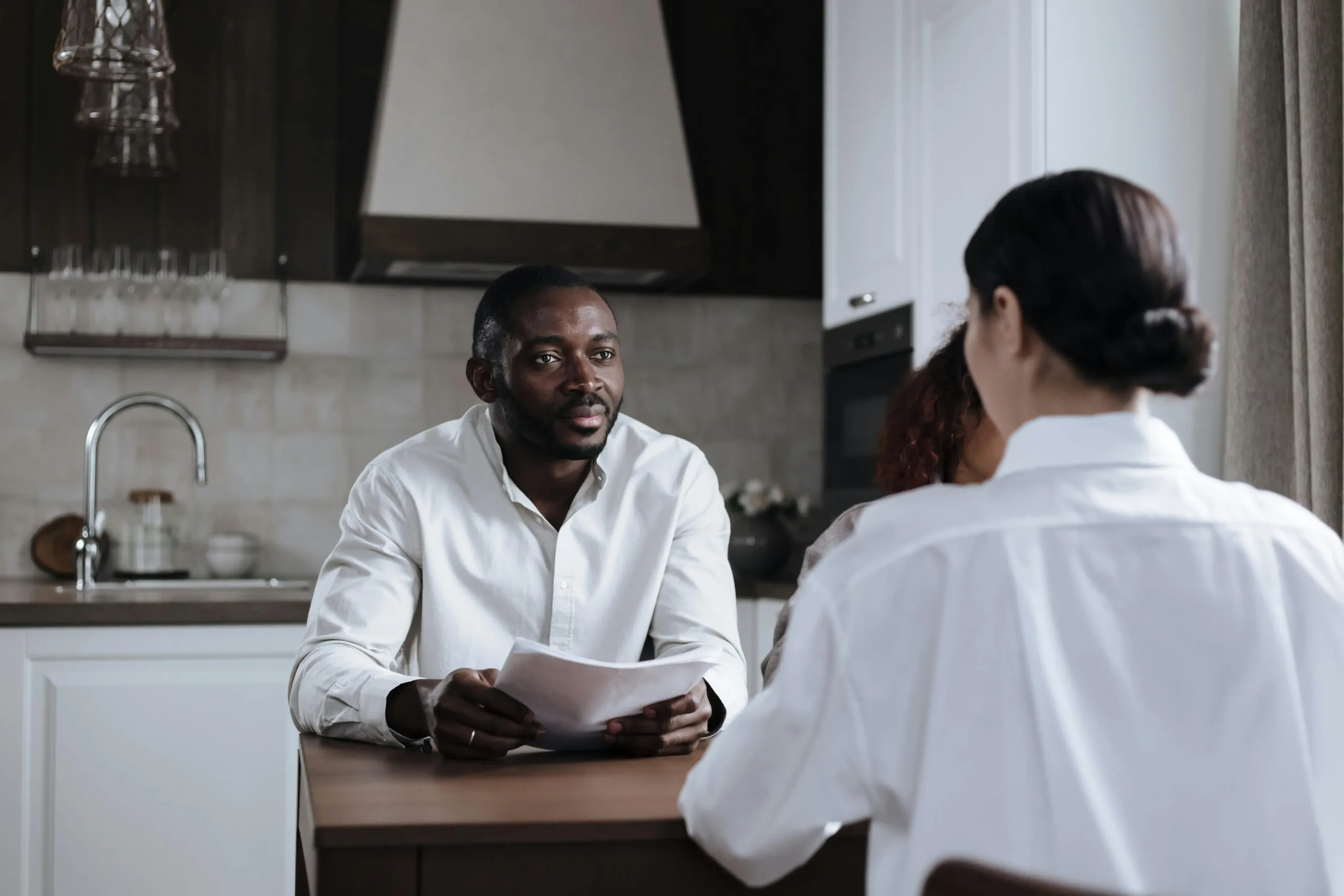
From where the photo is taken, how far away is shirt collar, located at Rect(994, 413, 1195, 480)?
98cm

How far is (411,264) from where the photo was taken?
3.49 m

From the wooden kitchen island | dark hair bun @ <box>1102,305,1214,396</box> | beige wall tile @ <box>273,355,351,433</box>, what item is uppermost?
beige wall tile @ <box>273,355,351,433</box>

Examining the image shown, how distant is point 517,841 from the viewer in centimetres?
111

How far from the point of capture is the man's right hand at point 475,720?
4.44ft

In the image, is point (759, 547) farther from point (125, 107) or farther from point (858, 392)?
point (125, 107)

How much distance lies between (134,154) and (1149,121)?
7.45 ft

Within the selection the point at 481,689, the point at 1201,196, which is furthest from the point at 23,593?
the point at 1201,196

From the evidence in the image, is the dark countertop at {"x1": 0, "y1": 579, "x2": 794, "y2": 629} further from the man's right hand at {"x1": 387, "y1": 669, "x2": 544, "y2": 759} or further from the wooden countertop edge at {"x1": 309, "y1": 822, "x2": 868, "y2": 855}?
the wooden countertop edge at {"x1": 309, "y1": 822, "x2": 868, "y2": 855}

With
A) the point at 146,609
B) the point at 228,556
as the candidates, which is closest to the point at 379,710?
the point at 146,609

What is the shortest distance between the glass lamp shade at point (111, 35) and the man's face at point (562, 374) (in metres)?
1.28

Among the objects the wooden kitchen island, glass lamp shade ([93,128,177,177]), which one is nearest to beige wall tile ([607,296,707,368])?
glass lamp shade ([93,128,177,177])

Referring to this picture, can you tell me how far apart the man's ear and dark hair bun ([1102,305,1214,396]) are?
107 centimetres

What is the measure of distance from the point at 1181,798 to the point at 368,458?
3.08 meters

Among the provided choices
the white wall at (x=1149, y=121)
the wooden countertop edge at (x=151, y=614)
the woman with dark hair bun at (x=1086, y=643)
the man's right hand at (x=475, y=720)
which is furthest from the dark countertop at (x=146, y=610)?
the woman with dark hair bun at (x=1086, y=643)
